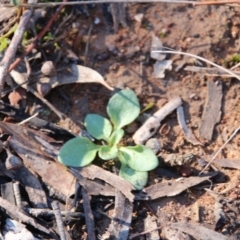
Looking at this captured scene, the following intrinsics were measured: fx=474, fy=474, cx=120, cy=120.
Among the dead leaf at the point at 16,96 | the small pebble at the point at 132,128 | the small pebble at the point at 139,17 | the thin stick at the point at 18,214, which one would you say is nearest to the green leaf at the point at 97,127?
the small pebble at the point at 132,128

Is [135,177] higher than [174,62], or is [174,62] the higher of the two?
[174,62]

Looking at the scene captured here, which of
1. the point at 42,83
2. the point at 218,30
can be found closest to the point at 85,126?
the point at 42,83

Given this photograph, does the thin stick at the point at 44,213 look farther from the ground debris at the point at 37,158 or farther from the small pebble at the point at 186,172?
the small pebble at the point at 186,172

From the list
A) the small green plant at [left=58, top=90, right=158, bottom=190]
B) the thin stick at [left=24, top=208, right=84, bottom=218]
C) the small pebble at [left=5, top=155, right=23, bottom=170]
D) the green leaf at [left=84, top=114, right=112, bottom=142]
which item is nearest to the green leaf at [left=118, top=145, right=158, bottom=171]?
the small green plant at [left=58, top=90, right=158, bottom=190]

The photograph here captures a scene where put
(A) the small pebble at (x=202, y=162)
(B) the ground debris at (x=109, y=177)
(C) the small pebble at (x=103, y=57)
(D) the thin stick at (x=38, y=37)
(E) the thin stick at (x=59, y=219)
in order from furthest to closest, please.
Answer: (C) the small pebble at (x=103, y=57) < (D) the thin stick at (x=38, y=37) < (A) the small pebble at (x=202, y=162) < (B) the ground debris at (x=109, y=177) < (E) the thin stick at (x=59, y=219)

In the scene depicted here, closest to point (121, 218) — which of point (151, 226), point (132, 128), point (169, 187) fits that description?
point (151, 226)

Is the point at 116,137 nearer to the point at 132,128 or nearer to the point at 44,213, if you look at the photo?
the point at 132,128
